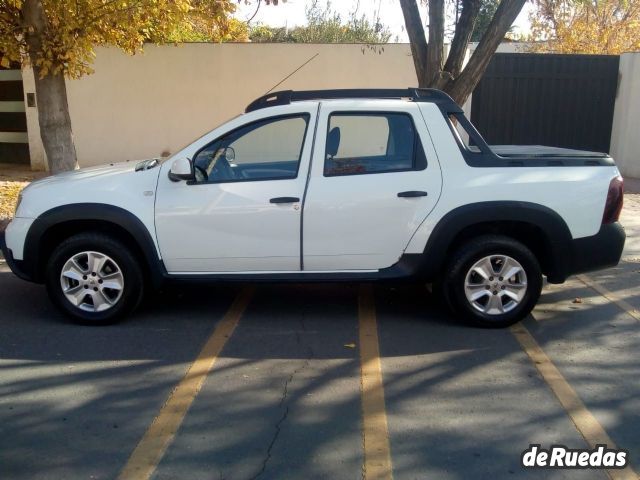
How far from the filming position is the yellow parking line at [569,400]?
3.91 m

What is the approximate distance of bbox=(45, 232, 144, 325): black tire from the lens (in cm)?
573

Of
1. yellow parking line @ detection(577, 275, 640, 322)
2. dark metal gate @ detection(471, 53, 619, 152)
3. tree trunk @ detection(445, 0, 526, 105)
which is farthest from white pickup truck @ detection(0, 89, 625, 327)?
dark metal gate @ detection(471, 53, 619, 152)

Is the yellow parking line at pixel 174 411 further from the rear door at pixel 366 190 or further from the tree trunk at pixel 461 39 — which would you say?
the tree trunk at pixel 461 39

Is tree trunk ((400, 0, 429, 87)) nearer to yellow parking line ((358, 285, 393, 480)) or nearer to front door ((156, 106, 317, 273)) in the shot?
front door ((156, 106, 317, 273))

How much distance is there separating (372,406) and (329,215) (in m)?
1.73

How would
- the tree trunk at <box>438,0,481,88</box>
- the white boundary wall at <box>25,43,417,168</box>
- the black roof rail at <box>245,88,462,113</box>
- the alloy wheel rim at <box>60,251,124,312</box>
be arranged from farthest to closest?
the white boundary wall at <box>25,43,417,168</box> → the tree trunk at <box>438,0,481,88</box> → the black roof rail at <box>245,88,462,113</box> → the alloy wheel rim at <box>60,251,124,312</box>

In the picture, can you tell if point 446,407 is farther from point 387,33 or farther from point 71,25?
point 387,33

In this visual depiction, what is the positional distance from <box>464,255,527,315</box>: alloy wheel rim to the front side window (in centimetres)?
171

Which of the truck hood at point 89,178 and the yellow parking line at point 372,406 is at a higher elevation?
the truck hood at point 89,178

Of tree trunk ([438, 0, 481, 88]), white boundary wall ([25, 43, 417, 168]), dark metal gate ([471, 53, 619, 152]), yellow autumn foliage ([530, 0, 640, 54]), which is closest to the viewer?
tree trunk ([438, 0, 481, 88])

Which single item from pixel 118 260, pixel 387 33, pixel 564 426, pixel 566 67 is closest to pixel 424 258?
pixel 564 426

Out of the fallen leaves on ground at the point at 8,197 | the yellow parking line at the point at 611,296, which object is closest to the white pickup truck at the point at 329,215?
the yellow parking line at the point at 611,296

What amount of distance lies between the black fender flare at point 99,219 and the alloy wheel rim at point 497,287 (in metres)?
2.53

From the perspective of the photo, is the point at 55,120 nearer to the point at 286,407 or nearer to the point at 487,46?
the point at 487,46
